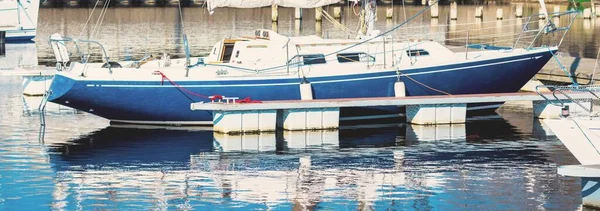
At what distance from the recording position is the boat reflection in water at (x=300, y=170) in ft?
81.9

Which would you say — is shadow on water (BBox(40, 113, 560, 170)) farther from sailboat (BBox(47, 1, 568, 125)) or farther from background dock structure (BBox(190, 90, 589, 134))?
sailboat (BBox(47, 1, 568, 125))

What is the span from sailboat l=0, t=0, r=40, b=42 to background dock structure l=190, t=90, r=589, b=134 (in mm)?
38406

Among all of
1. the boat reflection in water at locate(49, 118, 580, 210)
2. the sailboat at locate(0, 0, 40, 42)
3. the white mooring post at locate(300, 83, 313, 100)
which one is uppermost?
the sailboat at locate(0, 0, 40, 42)

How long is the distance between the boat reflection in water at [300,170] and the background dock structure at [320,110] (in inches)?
12.1

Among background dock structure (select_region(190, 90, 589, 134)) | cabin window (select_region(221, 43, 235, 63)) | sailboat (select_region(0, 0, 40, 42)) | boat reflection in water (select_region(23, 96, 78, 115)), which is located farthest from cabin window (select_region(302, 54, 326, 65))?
sailboat (select_region(0, 0, 40, 42))

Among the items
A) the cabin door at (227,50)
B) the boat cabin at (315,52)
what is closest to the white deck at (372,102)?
the boat cabin at (315,52)

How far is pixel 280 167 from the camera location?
2886cm

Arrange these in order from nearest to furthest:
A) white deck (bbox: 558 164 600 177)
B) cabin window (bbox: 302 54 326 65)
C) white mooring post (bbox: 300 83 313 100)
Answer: white deck (bbox: 558 164 600 177)
white mooring post (bbox: 300 83 313 100)
cabin window (bbox: 302 54 326 65)

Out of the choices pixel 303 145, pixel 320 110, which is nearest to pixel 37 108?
pixel 320 110

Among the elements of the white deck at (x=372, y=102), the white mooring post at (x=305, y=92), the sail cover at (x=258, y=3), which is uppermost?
the sail cover at (x=258, y=3)

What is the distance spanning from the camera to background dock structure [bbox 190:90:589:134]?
33094mm

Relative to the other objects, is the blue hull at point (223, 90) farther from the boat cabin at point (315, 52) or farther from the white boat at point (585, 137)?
the white boat at point (585, 137)

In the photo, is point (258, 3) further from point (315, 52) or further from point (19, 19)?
point (19, 19)

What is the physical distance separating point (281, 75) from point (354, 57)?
8.02 feet
